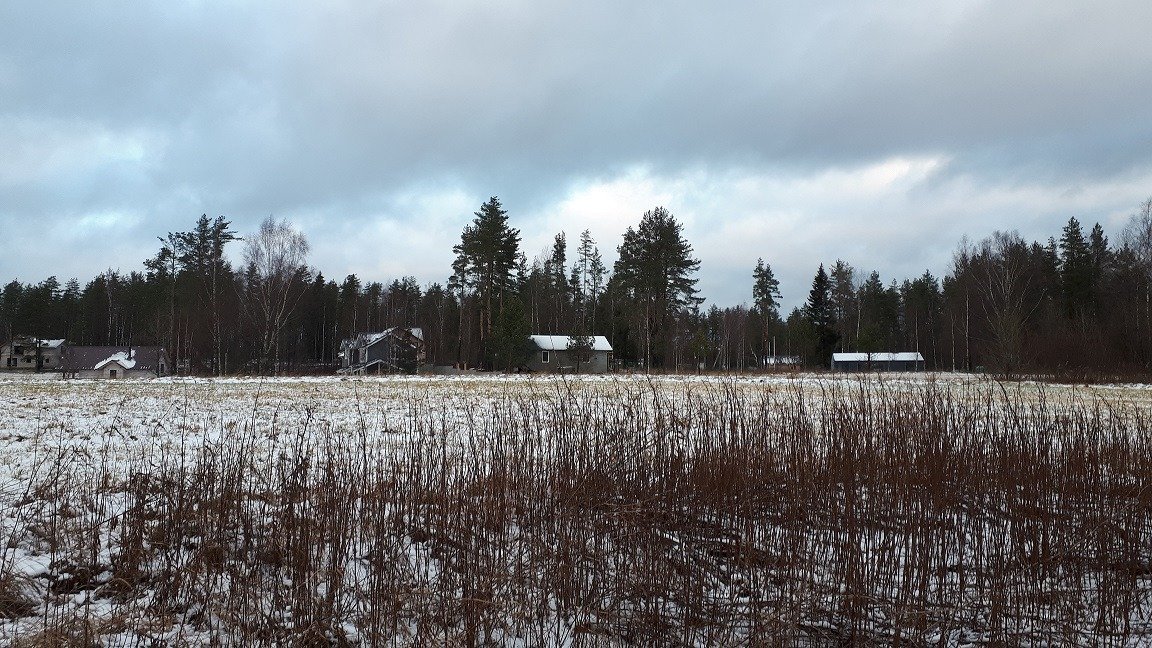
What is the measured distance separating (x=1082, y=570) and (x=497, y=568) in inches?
142

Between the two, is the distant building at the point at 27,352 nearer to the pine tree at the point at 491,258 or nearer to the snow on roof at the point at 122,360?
the snow on roof at the point at 122,360

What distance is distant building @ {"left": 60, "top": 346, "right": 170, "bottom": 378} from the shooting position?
41.1 meters

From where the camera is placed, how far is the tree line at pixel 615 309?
101ft

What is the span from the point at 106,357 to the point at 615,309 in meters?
37.4

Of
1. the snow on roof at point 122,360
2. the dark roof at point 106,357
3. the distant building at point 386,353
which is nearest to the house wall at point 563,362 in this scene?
the distant building at point 386,353

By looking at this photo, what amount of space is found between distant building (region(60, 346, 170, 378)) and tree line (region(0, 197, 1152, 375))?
5.24 feet

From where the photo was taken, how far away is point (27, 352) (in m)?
60.3

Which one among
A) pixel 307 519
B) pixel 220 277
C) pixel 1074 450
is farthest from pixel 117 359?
pixel 1074 450

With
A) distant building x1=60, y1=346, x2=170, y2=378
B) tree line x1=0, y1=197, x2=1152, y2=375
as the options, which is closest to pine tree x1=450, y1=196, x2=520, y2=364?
tree line x1=0, y1=197, x2=1152, y2=375

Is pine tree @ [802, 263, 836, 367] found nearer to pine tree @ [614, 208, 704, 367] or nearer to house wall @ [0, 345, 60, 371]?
pine tree @ [614, 208, 704, 367]

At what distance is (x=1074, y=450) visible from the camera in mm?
5590

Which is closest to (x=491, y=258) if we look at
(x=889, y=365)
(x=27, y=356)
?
(x=889, y=365)

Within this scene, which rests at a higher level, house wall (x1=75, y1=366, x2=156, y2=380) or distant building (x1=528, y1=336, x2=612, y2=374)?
distant building (x1=528, y1=336, x2=612, y2=374)

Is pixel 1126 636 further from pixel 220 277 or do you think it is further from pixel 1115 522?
pixel 220 277
